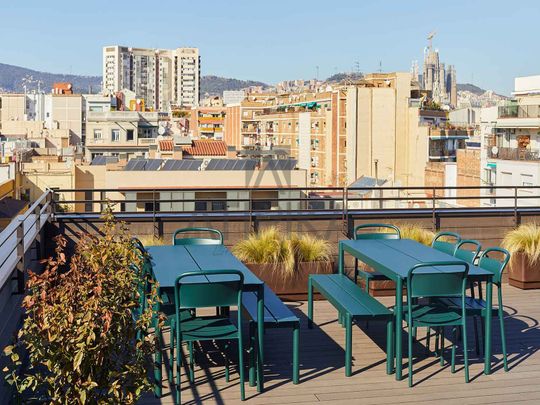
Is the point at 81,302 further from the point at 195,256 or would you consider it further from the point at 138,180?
the point at 138,180

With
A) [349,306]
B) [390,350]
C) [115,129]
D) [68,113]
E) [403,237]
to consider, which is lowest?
[390,350]

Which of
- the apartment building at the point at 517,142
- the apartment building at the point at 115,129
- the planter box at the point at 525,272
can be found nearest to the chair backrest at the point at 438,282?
the planter box at the point at 525,272

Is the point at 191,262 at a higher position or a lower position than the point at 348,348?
higher

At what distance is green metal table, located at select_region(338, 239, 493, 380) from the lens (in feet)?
17.5

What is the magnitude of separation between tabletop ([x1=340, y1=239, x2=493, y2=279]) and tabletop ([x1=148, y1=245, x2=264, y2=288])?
3.27ft

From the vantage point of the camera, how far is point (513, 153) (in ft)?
145

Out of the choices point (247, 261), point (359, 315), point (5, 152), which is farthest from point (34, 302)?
point (5, 152)

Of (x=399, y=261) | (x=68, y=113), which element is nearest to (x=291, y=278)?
(x=399, y=261)

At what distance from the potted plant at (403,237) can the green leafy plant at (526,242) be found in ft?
2.84

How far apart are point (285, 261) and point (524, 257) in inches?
106

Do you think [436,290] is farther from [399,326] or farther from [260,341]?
[260,341]

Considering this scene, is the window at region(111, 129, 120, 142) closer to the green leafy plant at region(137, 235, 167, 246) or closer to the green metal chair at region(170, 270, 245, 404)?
the green leafy plant at region(137, 235, 167, 246)

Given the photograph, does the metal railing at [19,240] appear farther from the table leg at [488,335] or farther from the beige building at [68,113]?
the beige building at [68,113]

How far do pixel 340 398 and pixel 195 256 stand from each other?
1.78 metres
